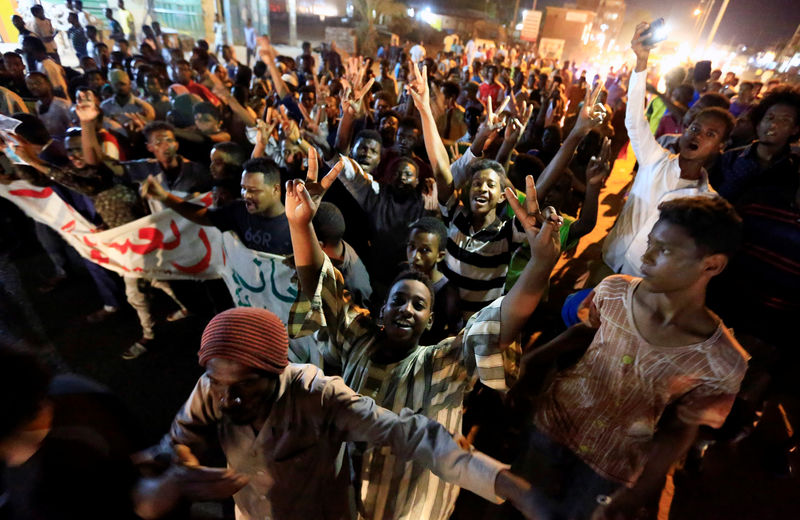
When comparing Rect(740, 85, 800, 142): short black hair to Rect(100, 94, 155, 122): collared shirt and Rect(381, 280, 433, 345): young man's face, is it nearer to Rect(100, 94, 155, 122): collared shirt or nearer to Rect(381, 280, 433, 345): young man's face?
Rect(381, 280, 433, 345): young man's face

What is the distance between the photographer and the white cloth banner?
10.9 feet

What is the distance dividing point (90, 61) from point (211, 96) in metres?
3.33

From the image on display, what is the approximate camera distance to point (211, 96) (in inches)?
260

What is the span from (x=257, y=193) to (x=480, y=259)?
1.62 m

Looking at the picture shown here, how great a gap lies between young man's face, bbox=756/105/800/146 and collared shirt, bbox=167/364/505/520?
3250mm

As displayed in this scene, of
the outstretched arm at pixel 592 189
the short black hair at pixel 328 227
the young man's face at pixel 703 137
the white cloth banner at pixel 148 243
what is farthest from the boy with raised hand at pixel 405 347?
the young man's face at pixel 703 137

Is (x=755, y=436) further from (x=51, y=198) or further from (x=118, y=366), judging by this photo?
(x=51, y=198)

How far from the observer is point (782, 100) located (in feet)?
9.40

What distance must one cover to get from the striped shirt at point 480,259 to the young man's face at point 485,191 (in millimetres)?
132

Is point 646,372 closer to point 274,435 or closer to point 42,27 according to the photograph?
point 274,435

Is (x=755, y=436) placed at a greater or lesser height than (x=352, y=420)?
lesser

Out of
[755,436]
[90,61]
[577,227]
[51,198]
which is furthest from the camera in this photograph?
[90,61]

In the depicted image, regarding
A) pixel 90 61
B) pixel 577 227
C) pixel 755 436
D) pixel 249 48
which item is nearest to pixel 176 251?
pixel 577 227

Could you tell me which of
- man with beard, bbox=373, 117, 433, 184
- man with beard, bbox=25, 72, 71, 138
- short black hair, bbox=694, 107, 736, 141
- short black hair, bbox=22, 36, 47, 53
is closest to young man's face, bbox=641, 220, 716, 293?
short black hair, bbox=694, 107, 736, 141
